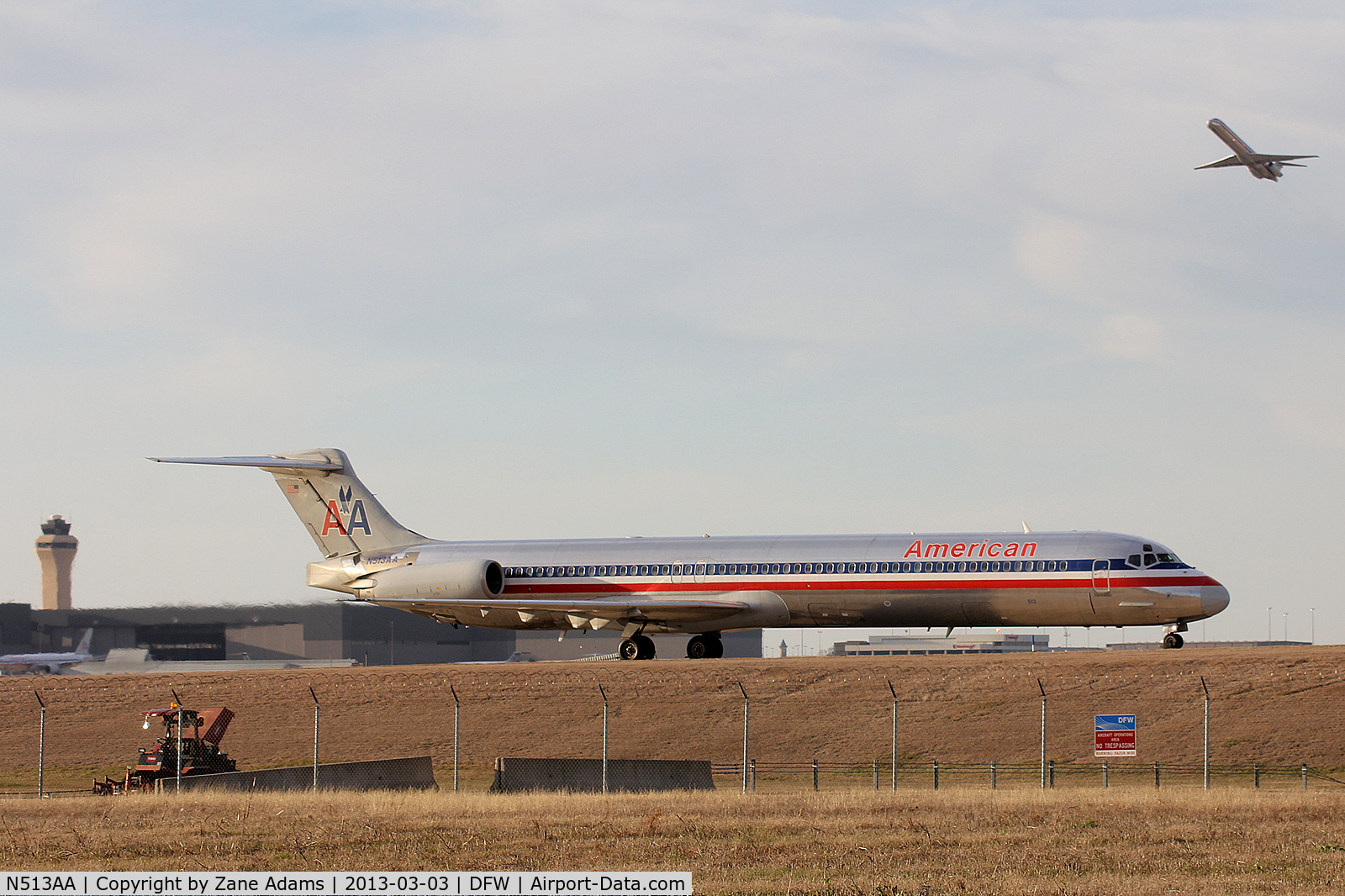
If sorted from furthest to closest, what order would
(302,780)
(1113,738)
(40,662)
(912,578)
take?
(40,662) < (912,578) < (302,780) < (1113,738)

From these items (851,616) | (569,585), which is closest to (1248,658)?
(851,616)

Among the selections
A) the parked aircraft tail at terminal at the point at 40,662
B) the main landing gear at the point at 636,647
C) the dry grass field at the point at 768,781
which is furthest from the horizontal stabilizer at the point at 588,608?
the parked aircraft tail at terminal at the point at 40,662

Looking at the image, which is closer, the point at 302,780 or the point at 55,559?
the point at 302,780

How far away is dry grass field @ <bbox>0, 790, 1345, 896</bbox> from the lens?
14.6m

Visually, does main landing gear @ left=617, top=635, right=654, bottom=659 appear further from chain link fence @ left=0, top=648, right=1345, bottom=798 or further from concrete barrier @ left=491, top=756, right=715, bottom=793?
concrete barrier @ left=491, top=756, right=715, bottom=793

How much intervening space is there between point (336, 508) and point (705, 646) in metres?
13.3

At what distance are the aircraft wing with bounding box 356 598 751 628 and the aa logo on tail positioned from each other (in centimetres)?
264

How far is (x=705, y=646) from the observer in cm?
4544

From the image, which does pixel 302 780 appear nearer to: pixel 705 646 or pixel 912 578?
pixel 912 578

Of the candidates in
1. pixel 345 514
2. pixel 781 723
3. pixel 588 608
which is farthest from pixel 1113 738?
pixel 345 514

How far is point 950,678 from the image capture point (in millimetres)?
36469

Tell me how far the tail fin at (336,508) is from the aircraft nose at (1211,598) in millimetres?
24307

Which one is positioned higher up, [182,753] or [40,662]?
[182,753]

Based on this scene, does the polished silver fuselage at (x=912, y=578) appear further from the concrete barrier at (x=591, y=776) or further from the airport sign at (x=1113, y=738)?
the concrete barrier at (x=591, y=776)
